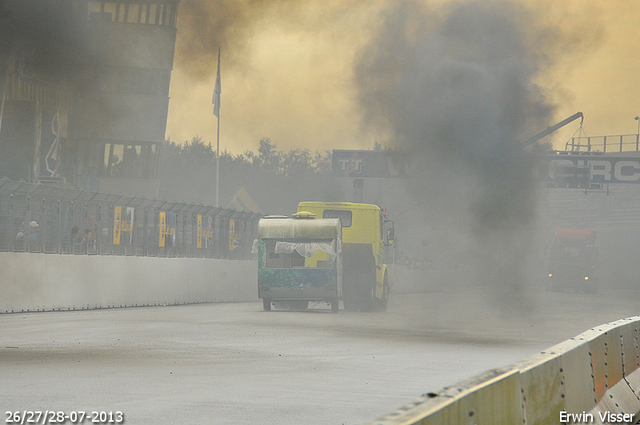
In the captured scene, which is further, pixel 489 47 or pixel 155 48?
pixel 155 48

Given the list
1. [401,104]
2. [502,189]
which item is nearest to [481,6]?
[401,104]

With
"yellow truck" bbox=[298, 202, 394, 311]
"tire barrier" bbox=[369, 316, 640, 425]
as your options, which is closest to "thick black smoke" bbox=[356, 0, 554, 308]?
"yellow truck" bbox=[298, 202, 394, 311]

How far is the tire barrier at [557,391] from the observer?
145 inches

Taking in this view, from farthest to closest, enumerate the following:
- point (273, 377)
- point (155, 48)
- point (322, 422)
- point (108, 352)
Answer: point (155, 48)
point (108, 352)
point (273, 377)
point (322, 422)

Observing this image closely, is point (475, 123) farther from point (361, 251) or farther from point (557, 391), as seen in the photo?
point (557, 391)

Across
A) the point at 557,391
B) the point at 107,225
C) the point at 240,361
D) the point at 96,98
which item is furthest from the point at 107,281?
the point at 96,98

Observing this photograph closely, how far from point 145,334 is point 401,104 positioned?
2127 centimetres

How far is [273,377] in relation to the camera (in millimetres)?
10211

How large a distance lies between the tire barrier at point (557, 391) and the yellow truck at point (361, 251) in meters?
16.5

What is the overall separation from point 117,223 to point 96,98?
43819mm

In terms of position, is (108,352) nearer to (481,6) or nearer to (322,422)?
(322,422)

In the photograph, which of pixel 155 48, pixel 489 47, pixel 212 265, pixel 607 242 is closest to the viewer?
pixel 212 265

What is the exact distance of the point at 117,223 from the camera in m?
24.2

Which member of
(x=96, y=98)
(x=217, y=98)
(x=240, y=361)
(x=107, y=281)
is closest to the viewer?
(x=240, y=361)
